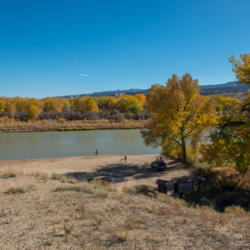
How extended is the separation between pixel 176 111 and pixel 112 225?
543 inches

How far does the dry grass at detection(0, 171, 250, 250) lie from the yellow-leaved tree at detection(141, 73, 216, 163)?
32.4 feet

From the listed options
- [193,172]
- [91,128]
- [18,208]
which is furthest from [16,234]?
[91,128]

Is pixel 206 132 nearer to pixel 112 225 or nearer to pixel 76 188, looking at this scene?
pixel 76 188

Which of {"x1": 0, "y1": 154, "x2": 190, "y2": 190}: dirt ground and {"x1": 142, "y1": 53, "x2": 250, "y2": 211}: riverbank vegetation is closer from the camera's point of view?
{"x1": 142, "y1": 53, "x2": 250, "y2": 211}: riverbank vegetation

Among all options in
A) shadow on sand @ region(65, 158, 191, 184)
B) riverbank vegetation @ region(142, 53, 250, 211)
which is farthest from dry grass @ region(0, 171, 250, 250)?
shadow on sand @ region(65, 158, 191, 184)

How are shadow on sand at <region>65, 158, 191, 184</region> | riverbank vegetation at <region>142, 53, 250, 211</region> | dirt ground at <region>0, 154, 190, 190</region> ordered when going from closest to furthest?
1. riverbank vegetation at <region>142, 53, 250, 211</region>
2. dirt ground at <region>0, 154, 190, 190</region>
3. shadow on sand at <region>65, 158, 191, 184</region>

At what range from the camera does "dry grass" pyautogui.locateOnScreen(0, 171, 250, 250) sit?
500cm

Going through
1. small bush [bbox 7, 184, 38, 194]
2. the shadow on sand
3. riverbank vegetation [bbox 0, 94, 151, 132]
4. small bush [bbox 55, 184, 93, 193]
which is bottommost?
the shadow on sand

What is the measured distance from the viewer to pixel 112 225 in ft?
19.5

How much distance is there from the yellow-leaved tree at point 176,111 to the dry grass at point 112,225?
987 centimetres

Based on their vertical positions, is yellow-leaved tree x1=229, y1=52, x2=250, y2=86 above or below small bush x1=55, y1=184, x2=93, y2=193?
above

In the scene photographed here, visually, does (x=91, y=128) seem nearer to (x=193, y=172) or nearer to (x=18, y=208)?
(x=193, y=172)

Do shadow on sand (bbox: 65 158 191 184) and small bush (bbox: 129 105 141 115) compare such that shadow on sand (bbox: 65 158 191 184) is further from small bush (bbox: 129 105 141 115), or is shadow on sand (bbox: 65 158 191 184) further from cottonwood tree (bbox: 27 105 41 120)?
cottonwood tree (bbox: 27 105 41 120)

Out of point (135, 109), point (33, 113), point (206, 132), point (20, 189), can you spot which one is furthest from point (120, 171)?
point (33, 113)
